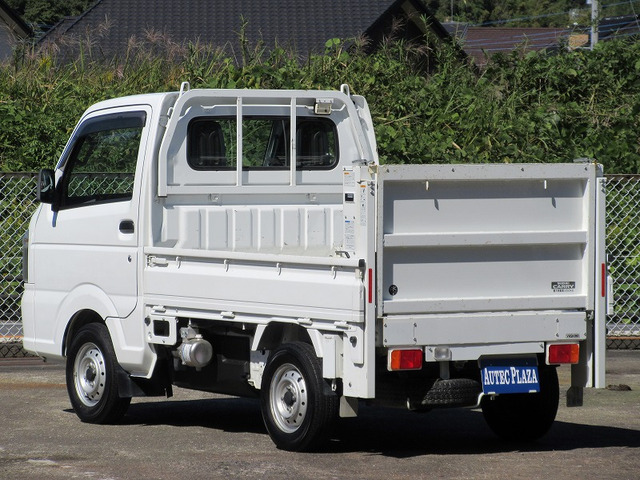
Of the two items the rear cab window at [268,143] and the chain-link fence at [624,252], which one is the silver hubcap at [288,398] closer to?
the rear cab window at [268,143]

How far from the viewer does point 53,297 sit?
385 inches

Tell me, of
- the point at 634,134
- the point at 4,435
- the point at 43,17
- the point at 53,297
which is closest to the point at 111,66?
the point at 634,134

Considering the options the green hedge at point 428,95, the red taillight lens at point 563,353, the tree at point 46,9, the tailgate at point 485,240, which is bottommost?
the red taillight lens at point 563,353

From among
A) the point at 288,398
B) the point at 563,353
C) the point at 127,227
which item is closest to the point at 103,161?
the point at 127,227

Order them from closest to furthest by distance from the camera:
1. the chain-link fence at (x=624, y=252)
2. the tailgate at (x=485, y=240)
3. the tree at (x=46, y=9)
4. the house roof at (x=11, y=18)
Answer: the tailgate at (x=485, y=240), the chain-link fence at (x=624, y=252), the house roof at (x=11, y=18), the tree at (x=46, y=9)

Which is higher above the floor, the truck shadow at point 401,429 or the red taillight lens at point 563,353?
the red taillight lens at point 563,353

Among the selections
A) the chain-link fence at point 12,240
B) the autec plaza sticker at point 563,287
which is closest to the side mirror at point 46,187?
the autec plaza sticker at point 563,287

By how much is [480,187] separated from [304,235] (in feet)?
6.81

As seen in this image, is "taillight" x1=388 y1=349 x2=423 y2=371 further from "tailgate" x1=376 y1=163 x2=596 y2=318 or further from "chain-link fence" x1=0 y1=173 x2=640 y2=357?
"chain-link fence" x1=0 y1=173 x2=640 y2=357

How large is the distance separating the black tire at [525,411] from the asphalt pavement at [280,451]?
0.37 feet

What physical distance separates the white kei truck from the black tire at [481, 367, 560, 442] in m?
0.01

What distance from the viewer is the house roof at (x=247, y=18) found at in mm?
32750

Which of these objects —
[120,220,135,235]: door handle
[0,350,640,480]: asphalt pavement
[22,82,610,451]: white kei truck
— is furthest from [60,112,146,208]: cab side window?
[0,350,640,480]: asphalt pavement

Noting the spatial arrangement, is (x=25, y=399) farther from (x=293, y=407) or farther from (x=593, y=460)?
(x=593, y=460)
